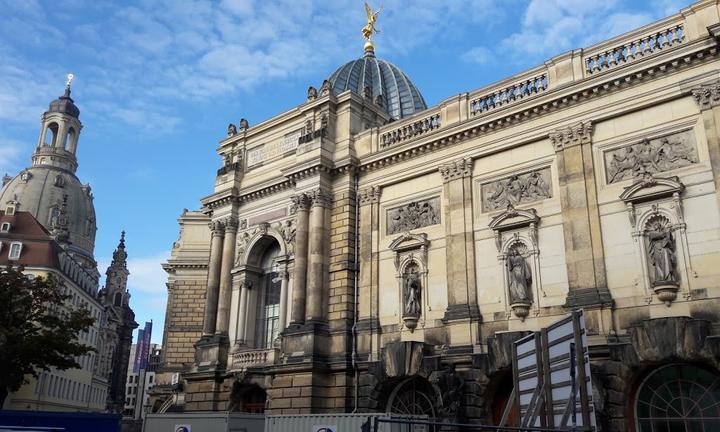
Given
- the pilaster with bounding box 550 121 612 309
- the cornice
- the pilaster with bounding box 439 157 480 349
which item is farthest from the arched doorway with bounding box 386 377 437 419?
the cornice

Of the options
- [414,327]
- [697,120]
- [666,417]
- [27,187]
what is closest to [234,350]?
[414,327]

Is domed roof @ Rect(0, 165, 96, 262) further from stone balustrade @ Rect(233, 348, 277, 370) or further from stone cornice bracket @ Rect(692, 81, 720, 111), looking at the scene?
stone cornice bracket @ Rect(692, 81, 720, 111)

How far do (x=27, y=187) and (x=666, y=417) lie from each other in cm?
9271

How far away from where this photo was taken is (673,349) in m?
16.3

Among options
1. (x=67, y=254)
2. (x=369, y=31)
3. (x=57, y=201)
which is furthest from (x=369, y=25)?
(x=57, y=201)

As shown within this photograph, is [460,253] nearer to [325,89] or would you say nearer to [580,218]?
[580,218]

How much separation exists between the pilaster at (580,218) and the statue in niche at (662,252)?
57.4 inches

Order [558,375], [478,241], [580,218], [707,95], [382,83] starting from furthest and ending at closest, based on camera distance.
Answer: [382,83]
[478,241]
[580,218]
[707,95]
[558,375]

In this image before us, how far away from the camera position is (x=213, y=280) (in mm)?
29766

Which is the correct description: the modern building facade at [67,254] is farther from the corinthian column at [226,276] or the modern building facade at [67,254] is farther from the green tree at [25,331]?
the corinthian column at [226,276]

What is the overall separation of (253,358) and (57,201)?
247ft

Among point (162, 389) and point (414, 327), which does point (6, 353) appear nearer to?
point (162, 389)

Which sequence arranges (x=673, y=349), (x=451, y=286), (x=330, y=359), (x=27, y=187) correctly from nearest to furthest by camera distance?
(x=673, y=349), (x=451, y=286), (x=330, y=359), (x=27, y=187)

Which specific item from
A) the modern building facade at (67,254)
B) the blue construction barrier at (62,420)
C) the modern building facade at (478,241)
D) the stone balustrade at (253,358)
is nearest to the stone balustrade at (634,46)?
the modern building facade at (478,241)
